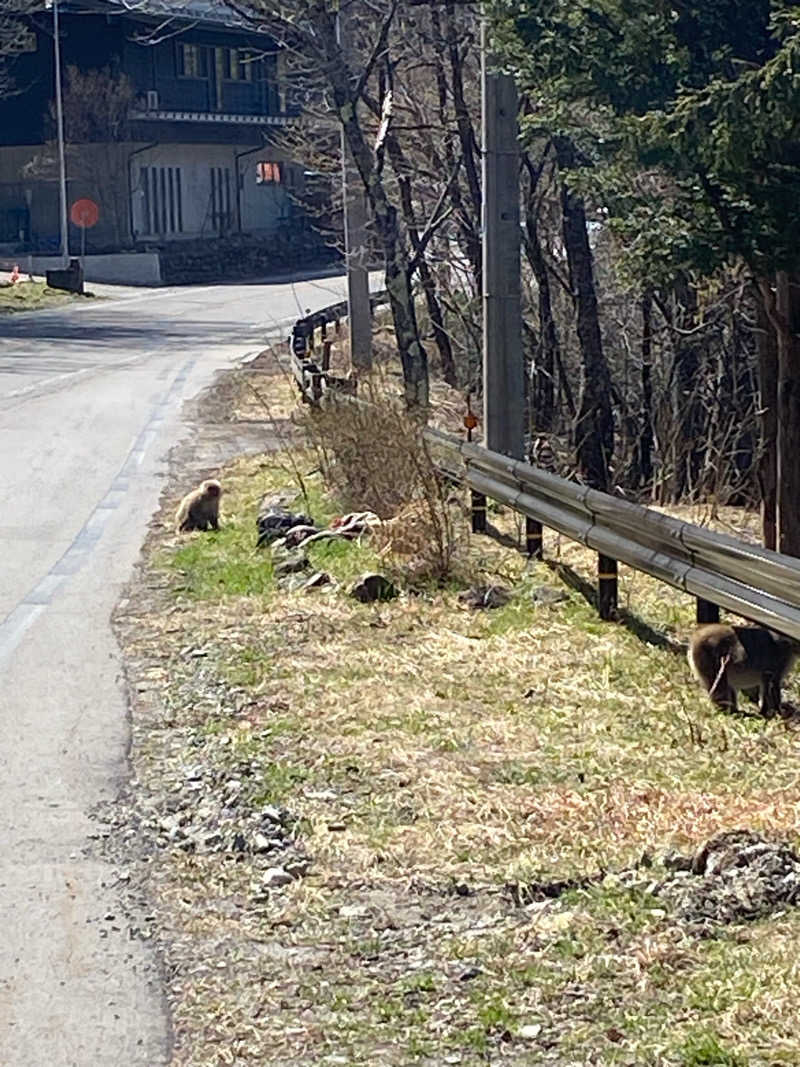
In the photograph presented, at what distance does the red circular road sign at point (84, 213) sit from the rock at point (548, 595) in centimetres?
5037

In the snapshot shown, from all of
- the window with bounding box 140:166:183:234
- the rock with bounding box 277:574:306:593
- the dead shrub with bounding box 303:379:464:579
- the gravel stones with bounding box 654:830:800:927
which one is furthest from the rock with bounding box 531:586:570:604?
the window with bounding box 140:166:183:234

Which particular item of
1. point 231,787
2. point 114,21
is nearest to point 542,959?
point 231,787

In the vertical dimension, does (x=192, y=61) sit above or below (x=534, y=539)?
above

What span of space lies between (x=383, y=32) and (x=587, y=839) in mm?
15044

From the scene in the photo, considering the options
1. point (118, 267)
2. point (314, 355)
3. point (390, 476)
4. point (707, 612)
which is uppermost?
point (118, 267)

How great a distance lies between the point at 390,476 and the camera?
12.6m

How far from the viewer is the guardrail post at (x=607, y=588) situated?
32.7 feet

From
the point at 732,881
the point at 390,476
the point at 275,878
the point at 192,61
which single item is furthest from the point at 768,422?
the point at 192,61

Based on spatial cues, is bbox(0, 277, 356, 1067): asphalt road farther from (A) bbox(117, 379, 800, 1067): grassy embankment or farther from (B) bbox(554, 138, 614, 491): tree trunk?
(B) bbox(554, 138, 614, 491): tree trunk

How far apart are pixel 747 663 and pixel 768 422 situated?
6.08 m

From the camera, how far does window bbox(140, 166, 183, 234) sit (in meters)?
64.8

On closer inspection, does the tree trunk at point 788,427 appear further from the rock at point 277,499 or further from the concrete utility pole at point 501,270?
the rock at point 277,499

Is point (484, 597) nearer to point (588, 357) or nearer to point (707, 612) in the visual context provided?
point (707, 612)

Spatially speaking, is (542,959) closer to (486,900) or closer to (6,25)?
(486,900)
